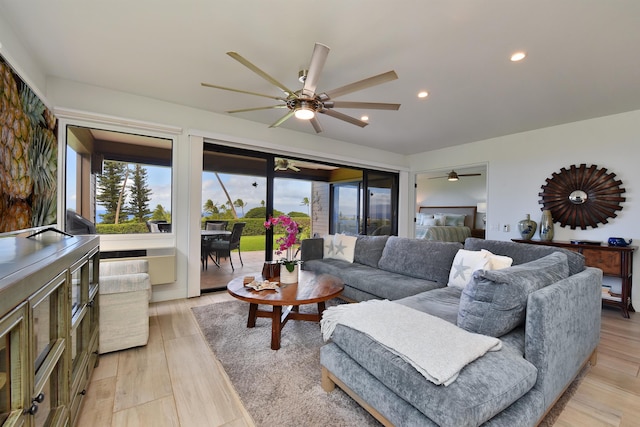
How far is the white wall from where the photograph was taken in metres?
3.48

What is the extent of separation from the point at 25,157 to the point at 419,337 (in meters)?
3.17

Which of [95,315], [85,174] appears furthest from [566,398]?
[85,174]

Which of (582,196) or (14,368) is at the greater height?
(582,196)

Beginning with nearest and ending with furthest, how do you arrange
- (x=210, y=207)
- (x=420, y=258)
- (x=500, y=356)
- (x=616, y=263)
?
(x=500, y=356) < (x=420, y=258) < (x=616, y=263) < (x=210, y=207)

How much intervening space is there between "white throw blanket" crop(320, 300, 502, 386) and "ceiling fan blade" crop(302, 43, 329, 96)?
166 centimetres

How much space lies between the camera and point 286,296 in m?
2.33

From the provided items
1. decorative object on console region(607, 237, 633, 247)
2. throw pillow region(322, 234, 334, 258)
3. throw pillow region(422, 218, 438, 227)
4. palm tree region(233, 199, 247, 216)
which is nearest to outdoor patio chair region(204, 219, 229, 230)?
palm tree region(233, 199, 247, 216)

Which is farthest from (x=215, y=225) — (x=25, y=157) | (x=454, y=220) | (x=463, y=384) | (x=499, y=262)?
(x=454, y=220)

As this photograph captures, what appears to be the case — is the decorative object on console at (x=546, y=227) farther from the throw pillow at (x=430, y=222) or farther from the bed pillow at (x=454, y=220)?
the throw pillow at (x=430, y=222)

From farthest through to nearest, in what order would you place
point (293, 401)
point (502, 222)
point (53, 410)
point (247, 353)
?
point (502, 222)
point (247, 353)
point (293, 401)
point (53, 410)

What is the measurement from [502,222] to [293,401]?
452 cm

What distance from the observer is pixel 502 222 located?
4.64 m

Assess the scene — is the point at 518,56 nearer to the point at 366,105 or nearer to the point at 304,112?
the point at 366,105

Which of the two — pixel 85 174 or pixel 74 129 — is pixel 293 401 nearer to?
pixel 85 174
